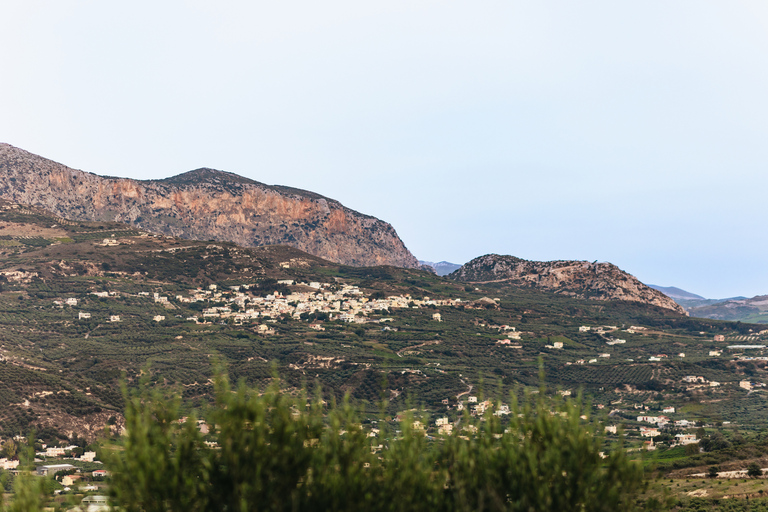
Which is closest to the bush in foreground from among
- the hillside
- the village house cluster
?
the hillside

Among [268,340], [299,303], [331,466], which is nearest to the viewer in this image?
[331,466]

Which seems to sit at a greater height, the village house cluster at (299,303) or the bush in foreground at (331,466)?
the bush in foreground at (331,466)

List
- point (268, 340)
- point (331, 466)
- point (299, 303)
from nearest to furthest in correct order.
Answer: point (331, 466), point (268, 340), point (299, 303)

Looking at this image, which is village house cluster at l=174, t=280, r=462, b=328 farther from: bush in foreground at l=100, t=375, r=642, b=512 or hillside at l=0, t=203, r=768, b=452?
bush in foreground at l=100, t=375, r=642, b=512

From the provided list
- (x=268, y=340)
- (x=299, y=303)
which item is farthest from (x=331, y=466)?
(x=299, y=303)

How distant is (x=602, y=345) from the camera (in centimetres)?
16312

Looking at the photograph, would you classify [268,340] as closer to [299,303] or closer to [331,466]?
[299,303]

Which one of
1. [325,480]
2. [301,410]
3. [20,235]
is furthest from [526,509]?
[20,235]

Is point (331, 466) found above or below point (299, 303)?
above

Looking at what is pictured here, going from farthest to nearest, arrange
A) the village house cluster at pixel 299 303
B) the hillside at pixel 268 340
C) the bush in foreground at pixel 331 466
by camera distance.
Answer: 1. the village house cluster at pixel 299 303
2. the hillside at pixel 268 340
3. the bush in foreground at pixel 331 466

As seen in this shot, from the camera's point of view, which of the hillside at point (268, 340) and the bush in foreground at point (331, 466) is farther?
the hillside at point (268, 340)

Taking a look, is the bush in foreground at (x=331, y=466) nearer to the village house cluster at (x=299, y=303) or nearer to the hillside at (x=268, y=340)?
the hillside at (x=268, y=340)

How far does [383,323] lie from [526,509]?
14809 centimetres

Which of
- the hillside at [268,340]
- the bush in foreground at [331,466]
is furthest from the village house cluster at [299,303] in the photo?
the bush in foreground at [331,466]
